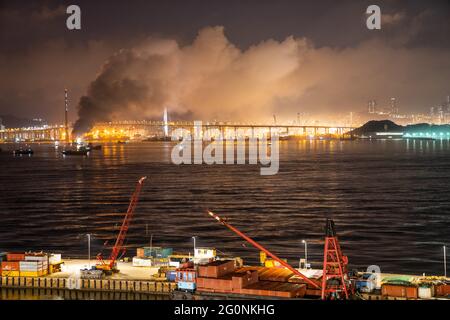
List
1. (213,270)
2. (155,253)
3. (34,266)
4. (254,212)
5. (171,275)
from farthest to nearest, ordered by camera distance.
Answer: (254,212) → (155,253) → (34,266) → (171,275) → (213,270)

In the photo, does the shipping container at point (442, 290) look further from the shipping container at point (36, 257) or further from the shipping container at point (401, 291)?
the shipping container at point (36, 257)

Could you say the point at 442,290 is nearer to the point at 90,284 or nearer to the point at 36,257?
the point at 90,284

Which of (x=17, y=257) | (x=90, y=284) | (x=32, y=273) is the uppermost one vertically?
(x=17, y=257)

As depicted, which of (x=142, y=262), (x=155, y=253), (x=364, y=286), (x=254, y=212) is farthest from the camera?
(x=254, y=212)

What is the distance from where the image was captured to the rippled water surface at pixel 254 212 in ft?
42.8

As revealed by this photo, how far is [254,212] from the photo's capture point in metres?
17.7

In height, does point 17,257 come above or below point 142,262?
above

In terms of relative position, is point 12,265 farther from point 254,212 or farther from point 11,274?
point 254,212

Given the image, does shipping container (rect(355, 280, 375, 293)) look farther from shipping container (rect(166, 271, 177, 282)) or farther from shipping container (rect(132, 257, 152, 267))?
shipping container (rect(132, 257, 152, 267))

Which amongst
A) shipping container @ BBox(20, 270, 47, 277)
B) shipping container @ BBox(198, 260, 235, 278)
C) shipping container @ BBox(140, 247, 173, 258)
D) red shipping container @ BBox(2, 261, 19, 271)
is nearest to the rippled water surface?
shipping container @ BBox(140, 247, 173, 258)

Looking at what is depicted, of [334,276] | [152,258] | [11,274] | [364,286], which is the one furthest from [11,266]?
[364,286]

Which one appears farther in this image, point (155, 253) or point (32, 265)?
point (155, 253)
